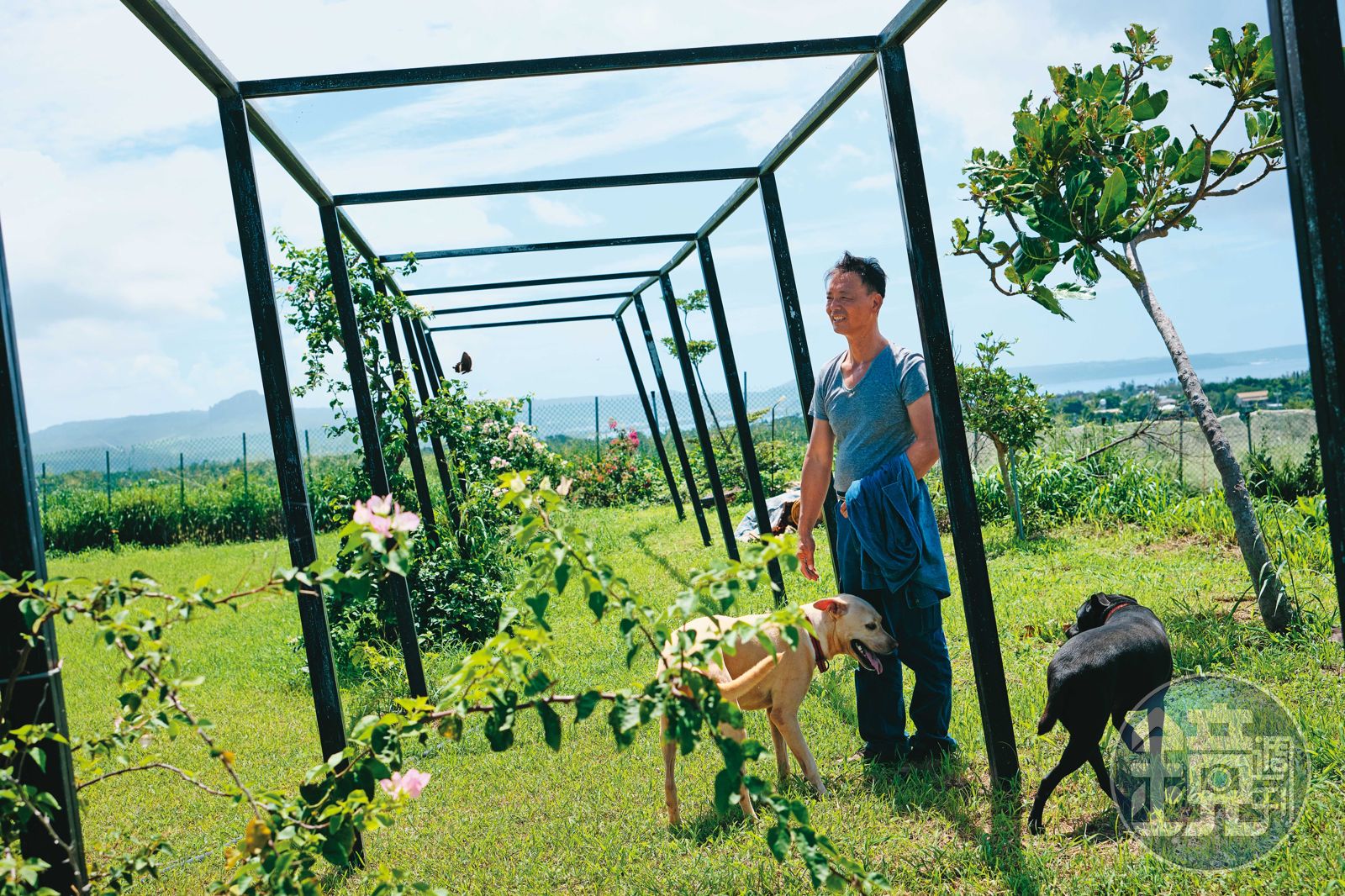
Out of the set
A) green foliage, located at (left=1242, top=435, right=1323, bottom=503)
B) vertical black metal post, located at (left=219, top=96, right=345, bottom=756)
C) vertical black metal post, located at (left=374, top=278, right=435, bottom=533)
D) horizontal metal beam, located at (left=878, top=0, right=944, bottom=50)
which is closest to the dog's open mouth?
vertical black metal post, located at (left=219, top=96, right=345, bottom=756)

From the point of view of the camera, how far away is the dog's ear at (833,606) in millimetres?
3371

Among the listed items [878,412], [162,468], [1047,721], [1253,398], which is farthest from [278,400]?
[162,468]

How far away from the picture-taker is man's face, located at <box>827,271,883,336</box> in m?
3.67

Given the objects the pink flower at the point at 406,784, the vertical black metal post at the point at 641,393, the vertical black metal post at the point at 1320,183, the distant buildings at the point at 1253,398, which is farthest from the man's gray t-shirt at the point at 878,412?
the distant buildings at the point at 1253,398

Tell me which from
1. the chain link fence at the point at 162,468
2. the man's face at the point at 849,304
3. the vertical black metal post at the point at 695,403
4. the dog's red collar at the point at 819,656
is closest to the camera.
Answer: the dog's red collar at the point at 819,656

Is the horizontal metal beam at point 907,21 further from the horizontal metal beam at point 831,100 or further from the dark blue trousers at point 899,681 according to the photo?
the dark blue trousers at point 899,681

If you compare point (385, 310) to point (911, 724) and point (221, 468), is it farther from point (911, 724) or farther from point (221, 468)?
point (221, 468)

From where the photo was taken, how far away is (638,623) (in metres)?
1.86

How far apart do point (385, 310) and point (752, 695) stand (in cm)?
443

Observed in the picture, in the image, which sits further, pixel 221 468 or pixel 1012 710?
pixel 221 468

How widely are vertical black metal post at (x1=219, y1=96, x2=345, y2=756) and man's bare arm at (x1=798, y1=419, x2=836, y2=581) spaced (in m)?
1.87

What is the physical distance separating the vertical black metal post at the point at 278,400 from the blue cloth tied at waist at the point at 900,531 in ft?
6.24

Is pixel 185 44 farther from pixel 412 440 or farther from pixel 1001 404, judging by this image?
pixel 1001 404

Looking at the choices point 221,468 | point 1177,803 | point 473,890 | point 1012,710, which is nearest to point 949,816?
point 1177,803
